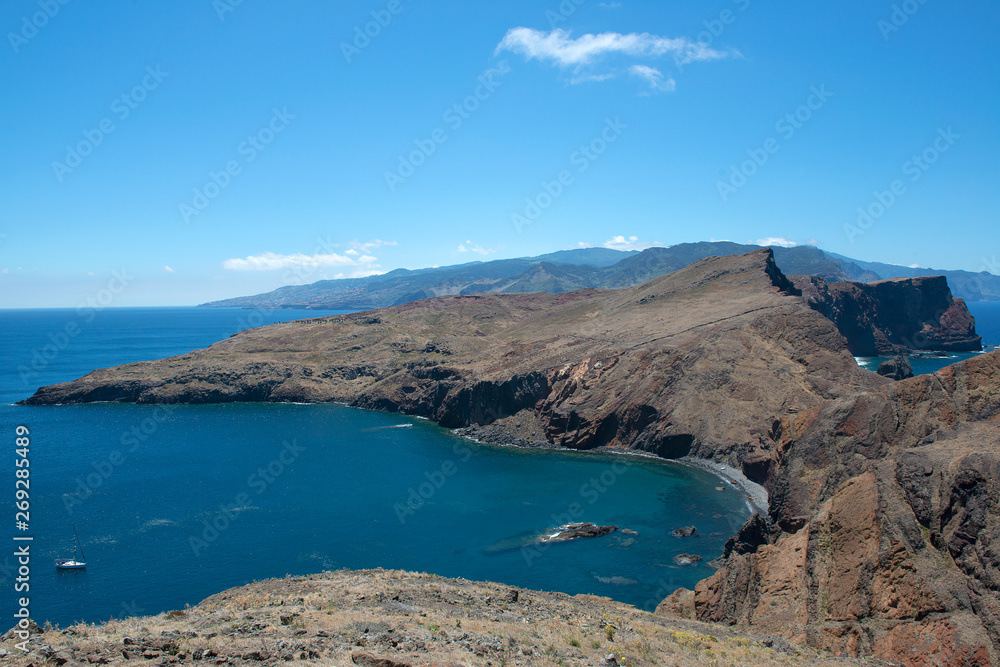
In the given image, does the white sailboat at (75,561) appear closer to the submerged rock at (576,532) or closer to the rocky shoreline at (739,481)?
the submerged rock at (576,532)

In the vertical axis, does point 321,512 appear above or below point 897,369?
below

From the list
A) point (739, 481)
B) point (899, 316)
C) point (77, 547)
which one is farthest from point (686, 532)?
point (899, 316)

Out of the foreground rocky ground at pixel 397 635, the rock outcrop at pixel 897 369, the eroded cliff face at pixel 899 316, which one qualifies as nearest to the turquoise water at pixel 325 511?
the foreground rocky ground at pixel 397 635

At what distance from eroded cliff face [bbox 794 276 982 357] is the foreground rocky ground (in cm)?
14404

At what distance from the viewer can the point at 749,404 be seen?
77.2m

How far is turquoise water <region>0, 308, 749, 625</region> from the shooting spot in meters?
44.5

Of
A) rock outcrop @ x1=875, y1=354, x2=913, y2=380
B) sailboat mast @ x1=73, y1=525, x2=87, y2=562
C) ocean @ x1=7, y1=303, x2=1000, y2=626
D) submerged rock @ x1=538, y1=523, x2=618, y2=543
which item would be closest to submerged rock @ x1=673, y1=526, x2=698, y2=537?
ocean @ x1=7, y1=303, x2=1000, y2=626

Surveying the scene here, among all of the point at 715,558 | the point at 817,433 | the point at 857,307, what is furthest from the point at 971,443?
the point at 857,307

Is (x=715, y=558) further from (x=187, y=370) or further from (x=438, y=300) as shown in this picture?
(x=438, y=300)

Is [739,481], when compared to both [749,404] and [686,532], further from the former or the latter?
[686,532]

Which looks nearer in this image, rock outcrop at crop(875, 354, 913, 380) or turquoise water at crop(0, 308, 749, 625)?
turquoise water at crop(0, 308, 749, 625)

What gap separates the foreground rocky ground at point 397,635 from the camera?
18.6 m

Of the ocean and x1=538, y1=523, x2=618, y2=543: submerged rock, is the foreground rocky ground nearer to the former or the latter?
the ocean

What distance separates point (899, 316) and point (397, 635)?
18283cm
